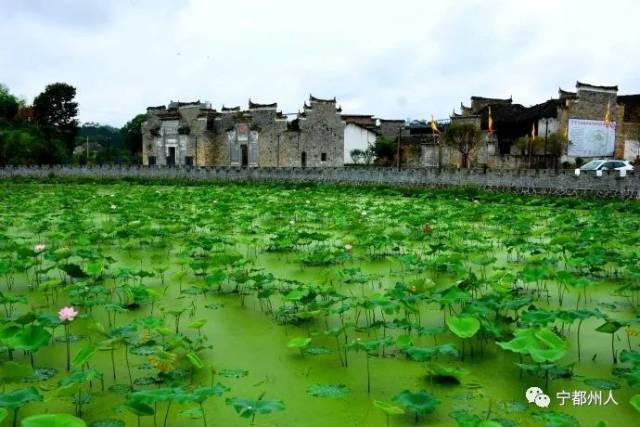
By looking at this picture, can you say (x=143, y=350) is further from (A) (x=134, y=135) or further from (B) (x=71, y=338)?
(A) (x=134, y=135)

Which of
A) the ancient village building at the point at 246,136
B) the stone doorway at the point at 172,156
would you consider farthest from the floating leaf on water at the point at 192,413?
the stone doorway at the point at 172,156

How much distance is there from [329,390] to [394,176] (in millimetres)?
17821

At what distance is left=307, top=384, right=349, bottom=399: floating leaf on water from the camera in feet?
8.45

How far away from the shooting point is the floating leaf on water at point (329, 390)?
2.57 meters

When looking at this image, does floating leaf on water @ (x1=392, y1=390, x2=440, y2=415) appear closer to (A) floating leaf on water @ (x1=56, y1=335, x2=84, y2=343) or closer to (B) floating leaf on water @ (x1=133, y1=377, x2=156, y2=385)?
(B) floating leaf on water @ (x1=133, y1=377, x2=156, y2=385)

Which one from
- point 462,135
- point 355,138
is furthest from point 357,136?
point 462,135

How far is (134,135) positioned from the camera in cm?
4822

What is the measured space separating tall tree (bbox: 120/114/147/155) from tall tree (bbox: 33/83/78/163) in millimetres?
6953

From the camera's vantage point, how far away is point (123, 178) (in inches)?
1053

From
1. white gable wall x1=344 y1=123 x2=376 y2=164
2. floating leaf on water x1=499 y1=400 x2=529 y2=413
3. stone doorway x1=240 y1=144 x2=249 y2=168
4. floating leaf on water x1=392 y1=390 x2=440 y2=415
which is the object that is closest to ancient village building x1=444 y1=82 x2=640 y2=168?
white gable wall x1=344 y1=123 x2=376 y2=164

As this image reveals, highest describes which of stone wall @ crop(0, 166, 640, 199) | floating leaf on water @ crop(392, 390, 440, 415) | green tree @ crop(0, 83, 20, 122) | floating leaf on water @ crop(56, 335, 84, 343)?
green tree @ crop(0, 83, 20, 122)

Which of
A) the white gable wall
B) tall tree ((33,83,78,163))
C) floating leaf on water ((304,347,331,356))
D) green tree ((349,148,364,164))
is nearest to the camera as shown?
floating leaf on water ((304,347,331,356))

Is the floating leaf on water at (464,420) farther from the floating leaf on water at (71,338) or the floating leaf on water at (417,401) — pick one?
the floating leaf on water at (71,338)

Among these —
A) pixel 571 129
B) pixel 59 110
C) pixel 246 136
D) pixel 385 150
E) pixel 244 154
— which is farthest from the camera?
pixel 59 110
